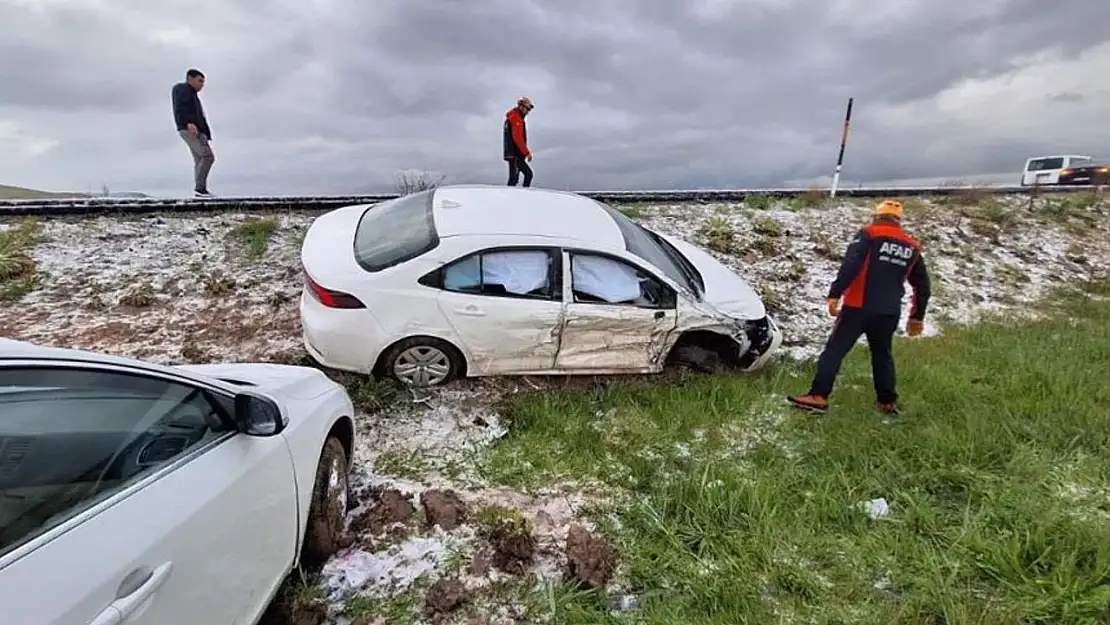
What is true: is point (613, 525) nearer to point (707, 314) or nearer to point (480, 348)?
point (480, 348)

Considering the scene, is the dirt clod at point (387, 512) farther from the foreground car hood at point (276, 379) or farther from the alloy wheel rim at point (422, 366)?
the alloy wheel rim at point (422, 366)

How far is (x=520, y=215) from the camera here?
199 inches

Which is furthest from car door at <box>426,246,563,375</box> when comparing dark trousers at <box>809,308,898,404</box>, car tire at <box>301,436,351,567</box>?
dark trousers at <box>809,308,898,404</box>

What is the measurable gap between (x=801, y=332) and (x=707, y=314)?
7.98 feet

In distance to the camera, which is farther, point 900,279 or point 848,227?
point 848,227

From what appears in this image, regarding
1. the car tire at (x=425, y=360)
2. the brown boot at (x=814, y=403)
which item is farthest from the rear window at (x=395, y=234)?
the brown boot at (x=814, y=403)

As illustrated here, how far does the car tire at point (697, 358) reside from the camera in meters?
5.33

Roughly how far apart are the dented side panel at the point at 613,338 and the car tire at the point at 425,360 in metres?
0.84

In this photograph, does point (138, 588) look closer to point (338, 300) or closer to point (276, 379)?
point (276, 379)

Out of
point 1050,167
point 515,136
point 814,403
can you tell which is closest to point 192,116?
point 515,136

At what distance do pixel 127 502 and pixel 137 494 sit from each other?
5 cm

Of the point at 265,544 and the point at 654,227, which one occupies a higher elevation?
the point at 654,227

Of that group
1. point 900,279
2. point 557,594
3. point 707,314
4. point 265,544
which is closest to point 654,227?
point 707,314

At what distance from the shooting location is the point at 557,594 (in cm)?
296
